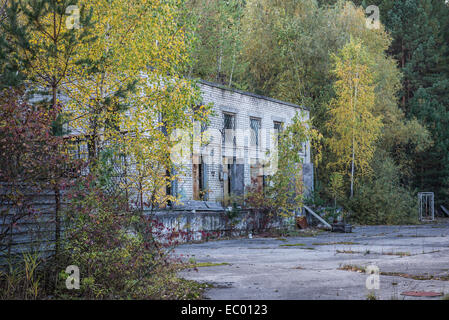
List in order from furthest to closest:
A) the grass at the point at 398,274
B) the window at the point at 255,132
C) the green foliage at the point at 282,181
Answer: the window at the point at 255,132, the green foliage at the point at 282,181, the grass at the point at 398,274

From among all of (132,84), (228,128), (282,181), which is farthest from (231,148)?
(132,84)

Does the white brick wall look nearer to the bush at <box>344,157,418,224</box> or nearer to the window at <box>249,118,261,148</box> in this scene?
the window at <box>249,118,261,148</box>

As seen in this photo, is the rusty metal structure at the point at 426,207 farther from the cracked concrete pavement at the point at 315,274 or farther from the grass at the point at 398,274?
the grass at the point at 398,274

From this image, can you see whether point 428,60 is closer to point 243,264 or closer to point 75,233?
point 243,264

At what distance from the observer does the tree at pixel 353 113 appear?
82.9ft

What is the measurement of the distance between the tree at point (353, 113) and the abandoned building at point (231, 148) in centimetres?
345

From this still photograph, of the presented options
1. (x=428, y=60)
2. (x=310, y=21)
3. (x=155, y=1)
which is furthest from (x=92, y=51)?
(x=428, y=60)

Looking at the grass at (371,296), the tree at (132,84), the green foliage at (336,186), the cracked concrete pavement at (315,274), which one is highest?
the tree at (132,84)

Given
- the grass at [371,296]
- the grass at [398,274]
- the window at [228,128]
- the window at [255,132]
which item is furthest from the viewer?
the window at [255,132]

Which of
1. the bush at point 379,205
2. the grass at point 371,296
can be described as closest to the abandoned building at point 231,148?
the bush at point 379,205

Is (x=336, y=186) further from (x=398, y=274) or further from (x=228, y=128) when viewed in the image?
(x=398, y=274)

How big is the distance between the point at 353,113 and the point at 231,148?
7.89m

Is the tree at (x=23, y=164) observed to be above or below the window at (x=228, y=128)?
below

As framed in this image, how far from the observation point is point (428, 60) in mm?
39562
